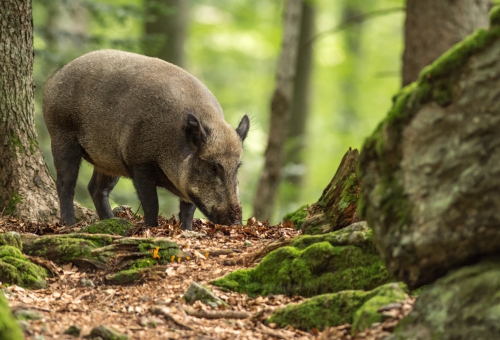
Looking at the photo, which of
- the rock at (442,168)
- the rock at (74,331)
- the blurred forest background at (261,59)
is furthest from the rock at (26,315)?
the blurred forest background at (261,59)

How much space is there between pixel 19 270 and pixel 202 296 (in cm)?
170

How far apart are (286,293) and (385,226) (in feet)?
5.32

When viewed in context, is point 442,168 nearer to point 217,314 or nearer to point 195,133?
point 217,314

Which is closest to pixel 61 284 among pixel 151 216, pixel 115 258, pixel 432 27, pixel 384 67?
pixel 115 258

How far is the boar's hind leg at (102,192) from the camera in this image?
32.4 feet

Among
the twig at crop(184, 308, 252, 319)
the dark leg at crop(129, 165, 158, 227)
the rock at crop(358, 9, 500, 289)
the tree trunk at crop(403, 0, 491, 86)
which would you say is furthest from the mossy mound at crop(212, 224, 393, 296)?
the tree trunk at crop(403, 0, 491, 86)

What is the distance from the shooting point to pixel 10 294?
5379mm

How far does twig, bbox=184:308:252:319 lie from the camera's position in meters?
5.11

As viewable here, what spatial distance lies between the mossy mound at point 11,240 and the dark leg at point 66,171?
93.7 inches

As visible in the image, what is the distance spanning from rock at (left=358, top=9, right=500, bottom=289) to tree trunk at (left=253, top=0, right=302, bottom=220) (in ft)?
31.1

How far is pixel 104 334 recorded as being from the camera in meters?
4.42

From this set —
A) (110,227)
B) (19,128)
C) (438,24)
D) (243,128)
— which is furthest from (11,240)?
(438,24)

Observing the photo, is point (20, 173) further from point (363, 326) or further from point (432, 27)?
point (432, 27)

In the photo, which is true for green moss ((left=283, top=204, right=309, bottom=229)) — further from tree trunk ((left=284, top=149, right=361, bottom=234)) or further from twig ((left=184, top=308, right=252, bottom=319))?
twig ((left=184, top=308, right=252, bottom=319))
